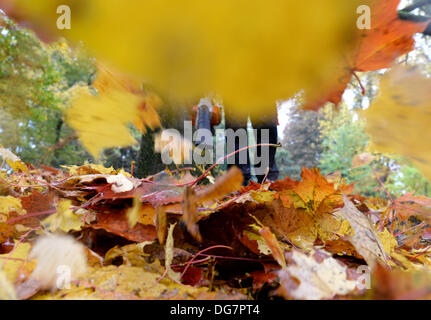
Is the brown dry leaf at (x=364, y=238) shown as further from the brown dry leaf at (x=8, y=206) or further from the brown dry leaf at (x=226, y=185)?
the brown dry leaf at (x=8, y=206)

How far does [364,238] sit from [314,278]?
3.0 inches

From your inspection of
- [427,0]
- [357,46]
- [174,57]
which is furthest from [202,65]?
[427,0]

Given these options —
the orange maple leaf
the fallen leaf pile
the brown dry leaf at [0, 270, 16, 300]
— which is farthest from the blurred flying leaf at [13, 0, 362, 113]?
the brown dry leaf at [0, 270, 16, 300]

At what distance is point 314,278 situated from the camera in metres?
0.17

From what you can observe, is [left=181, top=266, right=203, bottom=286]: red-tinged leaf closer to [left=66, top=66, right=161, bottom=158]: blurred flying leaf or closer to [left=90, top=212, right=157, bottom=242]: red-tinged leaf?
[left=90, top=212, right=157, bottom=242]: red-tinged leaf

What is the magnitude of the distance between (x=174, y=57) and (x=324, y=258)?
276 millimetres

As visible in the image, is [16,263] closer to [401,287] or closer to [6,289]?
[6,289]

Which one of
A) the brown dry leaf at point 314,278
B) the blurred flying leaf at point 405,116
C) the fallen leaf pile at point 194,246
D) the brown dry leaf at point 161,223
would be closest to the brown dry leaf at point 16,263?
the fallen leaf pile at point 194,246

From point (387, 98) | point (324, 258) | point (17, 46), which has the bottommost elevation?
point (324, 258)

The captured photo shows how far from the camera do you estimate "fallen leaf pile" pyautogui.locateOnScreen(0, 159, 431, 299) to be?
18cm

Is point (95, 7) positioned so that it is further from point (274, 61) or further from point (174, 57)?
point (274, 61)

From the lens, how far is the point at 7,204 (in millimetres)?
284

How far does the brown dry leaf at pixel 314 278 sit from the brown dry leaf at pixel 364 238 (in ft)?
0.12

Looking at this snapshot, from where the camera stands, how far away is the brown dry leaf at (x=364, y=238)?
20 centimetres
